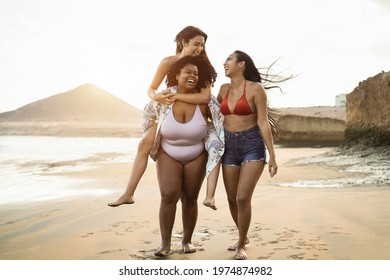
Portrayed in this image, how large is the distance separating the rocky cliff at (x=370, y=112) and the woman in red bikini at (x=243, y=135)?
6935 millimetres

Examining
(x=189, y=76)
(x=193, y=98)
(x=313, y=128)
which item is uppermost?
(x=189, y=76)

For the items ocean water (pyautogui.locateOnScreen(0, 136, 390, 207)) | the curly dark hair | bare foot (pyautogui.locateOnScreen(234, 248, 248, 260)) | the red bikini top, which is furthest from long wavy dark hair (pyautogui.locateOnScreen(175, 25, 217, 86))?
ocean water (pyautogui.locateOnScreen(0, 136, 390, 207))

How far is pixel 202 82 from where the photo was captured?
3.84 meters

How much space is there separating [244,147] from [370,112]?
315 inches

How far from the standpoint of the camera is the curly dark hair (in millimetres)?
3789

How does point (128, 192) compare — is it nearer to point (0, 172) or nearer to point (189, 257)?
point (189, 257)

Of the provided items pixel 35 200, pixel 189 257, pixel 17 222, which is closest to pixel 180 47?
pixel 189 257

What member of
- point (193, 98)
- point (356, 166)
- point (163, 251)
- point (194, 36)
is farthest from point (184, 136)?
point (356, 166)

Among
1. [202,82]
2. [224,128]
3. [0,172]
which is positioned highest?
[202,82]

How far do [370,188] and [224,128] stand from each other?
3.51m

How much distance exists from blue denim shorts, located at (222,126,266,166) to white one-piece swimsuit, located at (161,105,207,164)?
19cm

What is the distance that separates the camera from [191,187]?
3.84m

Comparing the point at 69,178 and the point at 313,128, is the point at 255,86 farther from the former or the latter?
the point at 313,128

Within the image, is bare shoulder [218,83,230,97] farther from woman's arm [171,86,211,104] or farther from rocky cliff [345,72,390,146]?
rocky cliff [345,72,390,146]
